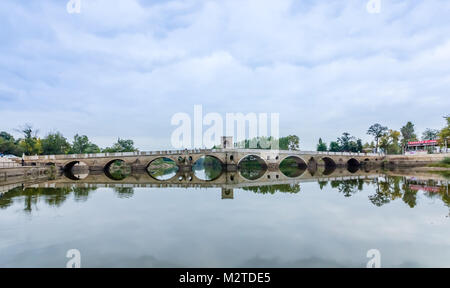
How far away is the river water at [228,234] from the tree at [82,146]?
5229 centimetres

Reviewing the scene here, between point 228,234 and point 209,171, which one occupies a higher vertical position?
point 228,234

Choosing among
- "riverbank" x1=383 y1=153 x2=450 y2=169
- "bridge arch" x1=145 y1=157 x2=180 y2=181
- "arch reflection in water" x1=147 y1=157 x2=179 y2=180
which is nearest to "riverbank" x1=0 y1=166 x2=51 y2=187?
"bridge arch" x1=145 y1=157 x2=180 y2=181

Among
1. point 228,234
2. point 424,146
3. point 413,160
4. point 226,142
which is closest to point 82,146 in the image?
point 226,142

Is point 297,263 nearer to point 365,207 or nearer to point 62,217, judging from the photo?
point 365,207

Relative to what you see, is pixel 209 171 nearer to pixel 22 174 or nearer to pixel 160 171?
pixel 160 171

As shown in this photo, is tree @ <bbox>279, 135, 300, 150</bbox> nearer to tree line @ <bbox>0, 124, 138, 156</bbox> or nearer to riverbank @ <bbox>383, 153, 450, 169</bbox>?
riverbank @ <bbox>383, 153, 450, 169</bbox>

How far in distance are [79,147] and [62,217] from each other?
2273 inches

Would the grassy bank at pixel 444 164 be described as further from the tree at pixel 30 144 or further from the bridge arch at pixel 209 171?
the tree at pixel 30 144

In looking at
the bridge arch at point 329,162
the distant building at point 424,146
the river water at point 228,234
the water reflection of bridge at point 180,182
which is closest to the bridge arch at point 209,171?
the water reflection of bridge at point 180,182

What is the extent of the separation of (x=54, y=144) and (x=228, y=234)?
5487 centimetres

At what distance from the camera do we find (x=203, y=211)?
1121 centimetres

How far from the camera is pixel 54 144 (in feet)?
165

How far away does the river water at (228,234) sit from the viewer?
598 centimetres
